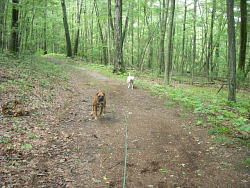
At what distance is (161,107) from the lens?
9.46 metres

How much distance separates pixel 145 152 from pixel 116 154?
0.68 meters

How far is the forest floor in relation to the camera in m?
4.18

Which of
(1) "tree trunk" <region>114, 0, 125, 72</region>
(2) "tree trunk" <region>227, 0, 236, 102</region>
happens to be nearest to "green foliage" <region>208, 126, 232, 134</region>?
(2) "tree trunk" <region>227, 0, 236, 102</region>

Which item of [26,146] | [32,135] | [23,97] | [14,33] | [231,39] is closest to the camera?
[26,146]

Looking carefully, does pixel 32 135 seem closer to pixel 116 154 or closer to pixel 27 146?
pixel 27 146

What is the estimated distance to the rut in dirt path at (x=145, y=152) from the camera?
4250 mm

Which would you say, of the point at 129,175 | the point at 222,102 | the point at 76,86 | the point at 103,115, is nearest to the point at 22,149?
the point at 129,175

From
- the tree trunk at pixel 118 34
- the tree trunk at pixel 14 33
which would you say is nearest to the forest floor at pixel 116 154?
the tree trunk at pixel 118 34

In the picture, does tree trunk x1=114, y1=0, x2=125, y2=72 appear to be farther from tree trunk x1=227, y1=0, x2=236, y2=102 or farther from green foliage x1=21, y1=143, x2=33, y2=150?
green foliage x1=21, y1=143, x2=33, y2=150

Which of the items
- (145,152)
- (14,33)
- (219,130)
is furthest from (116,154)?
(14,33)

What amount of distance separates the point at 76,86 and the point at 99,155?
7.79m

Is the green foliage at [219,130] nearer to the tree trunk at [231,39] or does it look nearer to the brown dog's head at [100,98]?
the brown dog's head at [100,98]

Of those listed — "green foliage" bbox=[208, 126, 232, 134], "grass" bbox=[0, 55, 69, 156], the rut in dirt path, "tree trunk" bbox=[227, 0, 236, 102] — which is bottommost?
the rut in dirt path

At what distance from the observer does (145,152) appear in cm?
535
